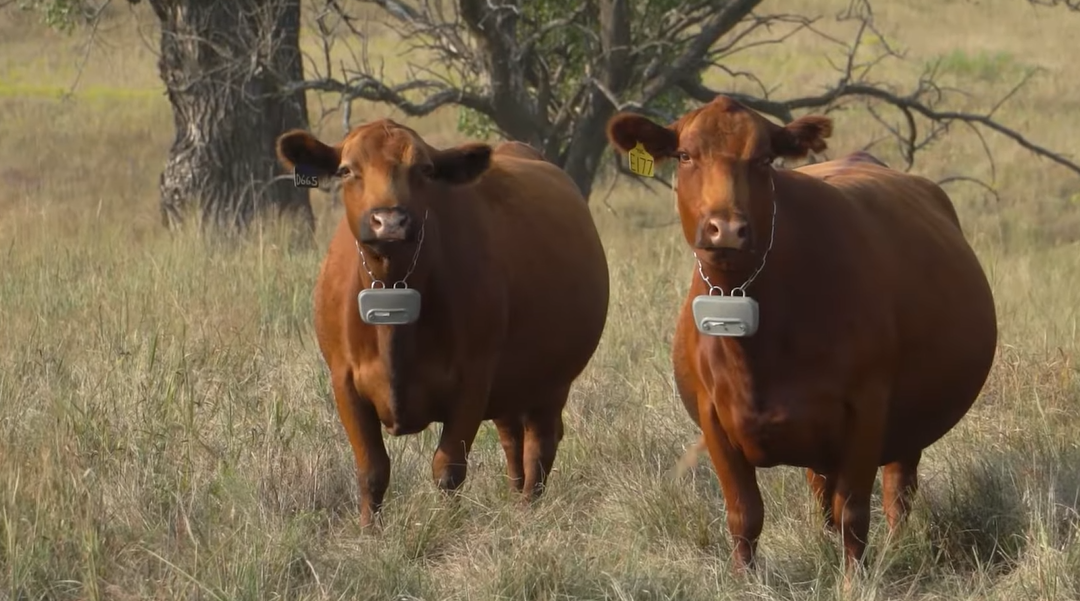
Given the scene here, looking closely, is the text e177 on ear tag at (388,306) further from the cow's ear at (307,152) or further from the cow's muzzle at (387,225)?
the cow's ear at (307,152)

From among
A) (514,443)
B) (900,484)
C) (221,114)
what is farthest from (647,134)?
(221,114)

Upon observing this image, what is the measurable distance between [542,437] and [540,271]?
793mm

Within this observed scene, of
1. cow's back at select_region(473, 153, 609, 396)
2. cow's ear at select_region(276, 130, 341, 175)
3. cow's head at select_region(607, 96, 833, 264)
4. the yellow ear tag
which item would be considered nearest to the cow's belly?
cow's head at select_region(607, 96, 833, 264)

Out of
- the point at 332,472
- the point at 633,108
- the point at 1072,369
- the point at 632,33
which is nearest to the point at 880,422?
the point at 332,472

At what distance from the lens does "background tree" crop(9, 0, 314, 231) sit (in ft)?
39.1

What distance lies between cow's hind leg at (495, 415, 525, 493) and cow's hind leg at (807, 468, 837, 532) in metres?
1.41

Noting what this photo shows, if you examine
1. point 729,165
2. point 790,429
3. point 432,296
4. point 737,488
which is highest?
point 729,165

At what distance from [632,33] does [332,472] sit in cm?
674

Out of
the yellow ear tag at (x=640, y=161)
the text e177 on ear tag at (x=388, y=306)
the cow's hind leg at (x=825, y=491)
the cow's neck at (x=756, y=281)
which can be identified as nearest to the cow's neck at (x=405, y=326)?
the text e177 on ear tag at (x=388, y=306)

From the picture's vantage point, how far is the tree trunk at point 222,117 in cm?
1191

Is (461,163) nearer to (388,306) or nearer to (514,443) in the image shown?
(388,306)

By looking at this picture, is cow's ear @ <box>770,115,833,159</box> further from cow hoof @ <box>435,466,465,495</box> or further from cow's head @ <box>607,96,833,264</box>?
cow hoof @ <box>435,466,465,495</box>

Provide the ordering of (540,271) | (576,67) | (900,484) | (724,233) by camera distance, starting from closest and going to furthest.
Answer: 1. (724,233)
2. (900,484)
3. (540,271)
4. (576,67)

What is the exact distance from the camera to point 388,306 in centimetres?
530
